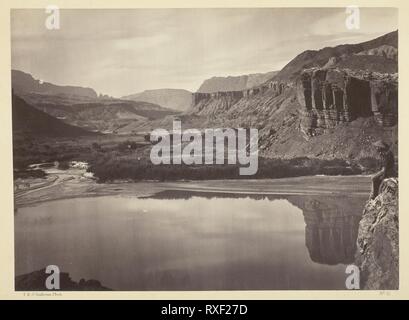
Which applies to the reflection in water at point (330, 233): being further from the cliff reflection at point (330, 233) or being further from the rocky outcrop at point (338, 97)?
the rocky outcrop at point (338, 97)

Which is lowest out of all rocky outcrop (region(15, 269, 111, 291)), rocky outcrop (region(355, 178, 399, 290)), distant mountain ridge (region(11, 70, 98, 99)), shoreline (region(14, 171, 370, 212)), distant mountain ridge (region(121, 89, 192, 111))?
rocky outcrop (region(15, 269, 111, 291))

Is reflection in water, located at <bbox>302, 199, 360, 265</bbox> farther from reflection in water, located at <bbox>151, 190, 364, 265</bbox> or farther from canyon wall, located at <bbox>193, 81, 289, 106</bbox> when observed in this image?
canyon wall, located at <bbox>193, 81, 289, 106</bbox>

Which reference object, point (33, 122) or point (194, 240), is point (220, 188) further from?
point (33, 122)

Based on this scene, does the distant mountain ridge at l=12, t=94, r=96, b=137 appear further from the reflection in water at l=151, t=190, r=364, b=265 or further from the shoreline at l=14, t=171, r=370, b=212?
the reflection in water at l=151, t=190, r=364, b=265

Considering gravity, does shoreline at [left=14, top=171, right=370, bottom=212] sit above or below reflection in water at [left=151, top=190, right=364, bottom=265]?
above

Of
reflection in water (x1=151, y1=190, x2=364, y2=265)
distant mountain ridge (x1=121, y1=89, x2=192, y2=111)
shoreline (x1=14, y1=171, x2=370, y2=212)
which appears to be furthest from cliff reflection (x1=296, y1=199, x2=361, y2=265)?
distant mountain ridge (x1=121, y1=89, x2=192, y2=111)
